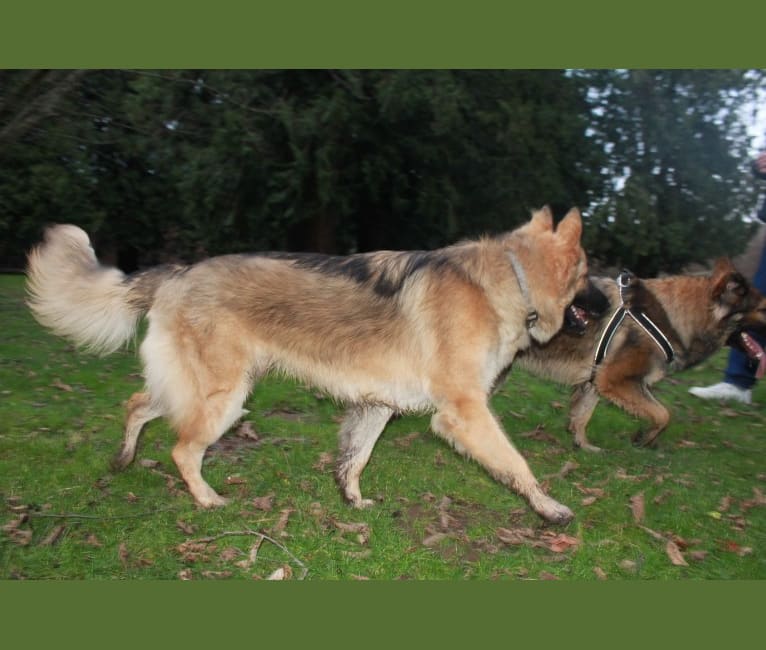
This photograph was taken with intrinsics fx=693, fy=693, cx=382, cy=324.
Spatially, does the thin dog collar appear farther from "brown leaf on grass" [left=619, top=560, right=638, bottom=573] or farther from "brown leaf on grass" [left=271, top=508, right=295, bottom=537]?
"brown leaf on grass" [left=271, top=508, right=295, bottom=537]

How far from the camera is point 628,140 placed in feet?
57.6

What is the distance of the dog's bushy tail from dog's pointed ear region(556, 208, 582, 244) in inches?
124

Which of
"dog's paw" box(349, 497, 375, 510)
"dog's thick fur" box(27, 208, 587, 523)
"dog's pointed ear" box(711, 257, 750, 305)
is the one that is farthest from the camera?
"dog's pointed ear" box(711, 257, 750, 305)

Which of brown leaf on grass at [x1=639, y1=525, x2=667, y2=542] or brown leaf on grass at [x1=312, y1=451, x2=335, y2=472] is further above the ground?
brown leaf on grass at [x1=639, y1=525, x2=667, y2=542]

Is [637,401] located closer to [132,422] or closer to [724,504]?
[724,504]

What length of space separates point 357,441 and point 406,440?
1.48 m

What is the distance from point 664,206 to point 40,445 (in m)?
16.4

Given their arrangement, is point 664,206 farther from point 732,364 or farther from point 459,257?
point 459,257

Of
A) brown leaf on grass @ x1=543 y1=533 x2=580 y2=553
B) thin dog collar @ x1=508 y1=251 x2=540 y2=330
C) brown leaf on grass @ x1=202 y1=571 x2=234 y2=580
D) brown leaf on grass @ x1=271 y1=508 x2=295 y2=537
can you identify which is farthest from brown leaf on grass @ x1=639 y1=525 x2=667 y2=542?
brown leaf on grass @ x1=202 y1=571 x2=234 y2=580

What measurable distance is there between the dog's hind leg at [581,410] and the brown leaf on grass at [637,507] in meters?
1.49

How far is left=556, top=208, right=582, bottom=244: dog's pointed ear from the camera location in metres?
4.96

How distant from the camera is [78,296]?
17.3 ft

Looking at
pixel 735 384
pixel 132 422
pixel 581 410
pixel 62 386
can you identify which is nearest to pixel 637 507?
pixel 581 410

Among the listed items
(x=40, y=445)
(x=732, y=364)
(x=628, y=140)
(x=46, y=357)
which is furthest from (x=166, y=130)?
(x=628, y=140)
